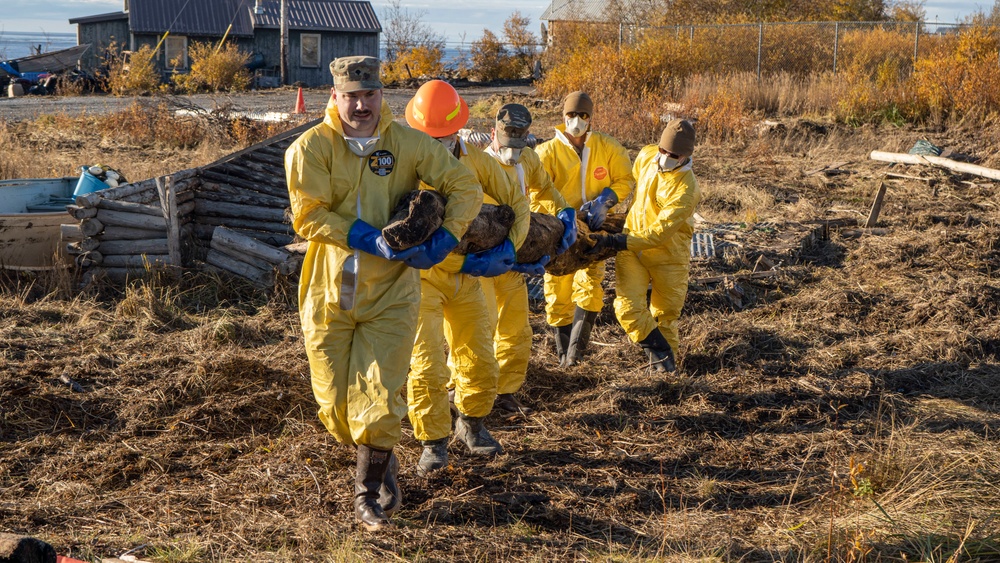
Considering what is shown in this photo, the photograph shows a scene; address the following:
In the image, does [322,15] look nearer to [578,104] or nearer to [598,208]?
[578,104]

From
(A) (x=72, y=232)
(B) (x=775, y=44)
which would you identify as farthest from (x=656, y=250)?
(B) (x=775, y=44)

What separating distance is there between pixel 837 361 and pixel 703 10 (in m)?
26.9

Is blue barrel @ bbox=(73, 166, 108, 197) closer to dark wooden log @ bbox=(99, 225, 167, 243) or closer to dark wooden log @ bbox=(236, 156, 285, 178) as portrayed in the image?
dark wooden log @ bbox=(236, 156, 285, 178)

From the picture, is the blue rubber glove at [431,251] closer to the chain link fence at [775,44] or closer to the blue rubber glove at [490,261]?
the blue rubber glove at [490,261]

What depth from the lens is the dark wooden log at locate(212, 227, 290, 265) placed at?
26.3 feet

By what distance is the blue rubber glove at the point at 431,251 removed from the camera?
4.09 meters

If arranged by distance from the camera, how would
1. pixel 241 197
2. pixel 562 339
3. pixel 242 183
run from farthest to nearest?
pixel 242 183 < pixel 241 197 < pixel 562 339

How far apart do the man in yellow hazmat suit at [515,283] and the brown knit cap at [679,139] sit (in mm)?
820

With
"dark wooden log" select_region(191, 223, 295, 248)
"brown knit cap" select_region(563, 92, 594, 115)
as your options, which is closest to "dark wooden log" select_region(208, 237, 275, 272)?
"dark wooden log" select_region(191, 223, 295, 248)

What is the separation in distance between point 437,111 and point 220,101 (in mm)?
22030

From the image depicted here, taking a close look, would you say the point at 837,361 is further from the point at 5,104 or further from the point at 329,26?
the point at 329,26

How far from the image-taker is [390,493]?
14.1 ft

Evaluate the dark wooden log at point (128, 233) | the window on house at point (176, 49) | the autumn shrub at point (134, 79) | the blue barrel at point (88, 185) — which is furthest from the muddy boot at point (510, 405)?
the window on house at point (176, 49)

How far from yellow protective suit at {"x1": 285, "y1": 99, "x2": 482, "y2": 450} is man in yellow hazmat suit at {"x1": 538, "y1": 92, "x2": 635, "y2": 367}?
2146 mm
